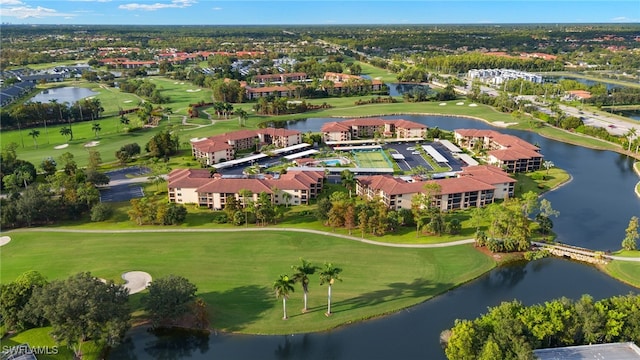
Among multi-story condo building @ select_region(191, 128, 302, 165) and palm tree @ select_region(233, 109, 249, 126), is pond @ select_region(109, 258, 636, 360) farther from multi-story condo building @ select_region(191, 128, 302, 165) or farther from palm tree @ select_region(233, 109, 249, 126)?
palm tree @ select_region(233, 109, 249, 126)

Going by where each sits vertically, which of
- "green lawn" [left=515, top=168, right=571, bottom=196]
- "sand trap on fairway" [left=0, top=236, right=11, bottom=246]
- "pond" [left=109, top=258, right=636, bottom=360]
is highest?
"green lawn" [left=515, top=168, right=571, bottom=196]

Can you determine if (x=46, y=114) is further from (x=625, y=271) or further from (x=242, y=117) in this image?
(x=625, y=271)

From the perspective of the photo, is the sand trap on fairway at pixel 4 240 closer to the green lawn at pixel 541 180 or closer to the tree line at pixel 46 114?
the tree line at pixel 46 114

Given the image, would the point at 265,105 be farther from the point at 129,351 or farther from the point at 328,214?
the point at 129,351

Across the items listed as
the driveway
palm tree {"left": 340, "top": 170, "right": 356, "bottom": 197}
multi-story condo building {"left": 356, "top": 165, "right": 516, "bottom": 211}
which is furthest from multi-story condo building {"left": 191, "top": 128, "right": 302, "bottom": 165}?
multi-story condo building {"left": 356, "top": 165, "right": 516, "bottom": 211}

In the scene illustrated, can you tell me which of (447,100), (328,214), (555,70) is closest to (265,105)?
(447,100)

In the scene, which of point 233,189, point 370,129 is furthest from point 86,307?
point 370,129
